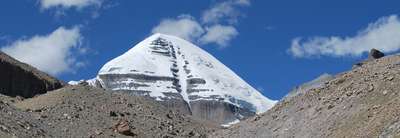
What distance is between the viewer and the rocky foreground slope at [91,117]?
1736 inches

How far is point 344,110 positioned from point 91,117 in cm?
1785

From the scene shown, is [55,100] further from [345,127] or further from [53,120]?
[345,127]

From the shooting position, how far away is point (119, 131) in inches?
1869

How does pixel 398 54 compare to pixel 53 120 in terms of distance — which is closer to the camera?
pixel 398 54

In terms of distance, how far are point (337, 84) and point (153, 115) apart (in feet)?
51.2

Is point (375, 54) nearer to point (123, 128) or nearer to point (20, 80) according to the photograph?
point (123, 128)

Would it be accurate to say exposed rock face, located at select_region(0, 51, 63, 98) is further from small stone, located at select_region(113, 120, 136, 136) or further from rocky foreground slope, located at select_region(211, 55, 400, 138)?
rocky foreground slope, located at select_region(211, 55, 400, 138)

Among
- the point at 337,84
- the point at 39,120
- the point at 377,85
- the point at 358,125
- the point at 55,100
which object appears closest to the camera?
the point at 358,125

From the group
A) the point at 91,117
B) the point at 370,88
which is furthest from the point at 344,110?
the point at 91,117

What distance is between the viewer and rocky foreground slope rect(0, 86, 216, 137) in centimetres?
4409

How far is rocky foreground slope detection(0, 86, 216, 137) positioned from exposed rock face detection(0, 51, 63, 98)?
76.4 ft

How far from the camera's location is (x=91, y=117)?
4947cm

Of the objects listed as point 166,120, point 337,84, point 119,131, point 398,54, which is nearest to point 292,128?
point 337,84

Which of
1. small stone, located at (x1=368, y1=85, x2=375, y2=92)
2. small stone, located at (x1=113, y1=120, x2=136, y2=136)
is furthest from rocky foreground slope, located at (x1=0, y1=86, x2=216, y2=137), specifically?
small stone, located at (x1=368, y1=85, x2=375, y2=92)
